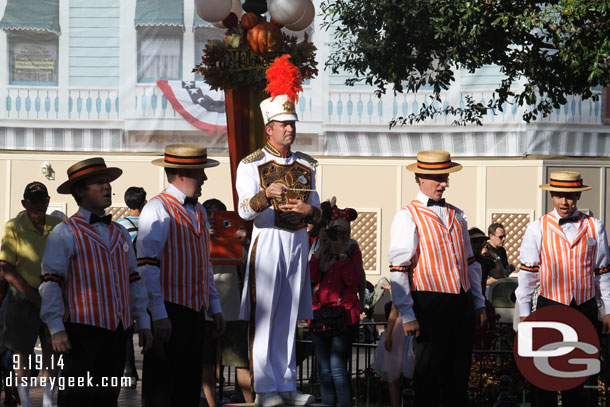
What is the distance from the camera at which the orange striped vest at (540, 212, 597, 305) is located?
7.70 meters

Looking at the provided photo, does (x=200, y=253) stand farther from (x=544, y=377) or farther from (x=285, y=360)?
(x=544, y=377)

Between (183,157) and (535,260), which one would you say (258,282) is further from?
(535,260)

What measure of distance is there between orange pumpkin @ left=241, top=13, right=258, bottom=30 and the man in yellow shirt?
7.25 ft

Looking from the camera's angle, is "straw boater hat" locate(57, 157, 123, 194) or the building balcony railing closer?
"straw boater hat" locate(57, 157, 123, 194)

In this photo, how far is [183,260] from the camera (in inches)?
251

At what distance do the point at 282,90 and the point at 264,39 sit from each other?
1.48m

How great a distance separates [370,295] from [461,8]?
7.20 metres

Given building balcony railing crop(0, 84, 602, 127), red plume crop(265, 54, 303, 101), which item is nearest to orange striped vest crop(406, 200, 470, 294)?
red plume crop(265, 54, 303, 101)

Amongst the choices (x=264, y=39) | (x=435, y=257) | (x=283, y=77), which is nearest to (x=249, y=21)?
(x=264, y=39)

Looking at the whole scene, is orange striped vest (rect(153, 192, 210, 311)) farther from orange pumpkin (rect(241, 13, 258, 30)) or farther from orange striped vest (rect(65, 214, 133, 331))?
orange pumpkin (rect(241, 13, 258, 30))

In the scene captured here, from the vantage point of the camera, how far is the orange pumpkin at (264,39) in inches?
334

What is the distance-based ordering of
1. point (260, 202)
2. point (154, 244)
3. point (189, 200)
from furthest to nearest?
point (260, 202)
point (189, 200)
point (154, 244)

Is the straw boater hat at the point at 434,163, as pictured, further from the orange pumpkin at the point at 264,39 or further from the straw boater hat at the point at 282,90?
the orange pumpkin at the point at 264,39

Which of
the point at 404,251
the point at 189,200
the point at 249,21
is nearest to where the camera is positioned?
the point at 189,200
